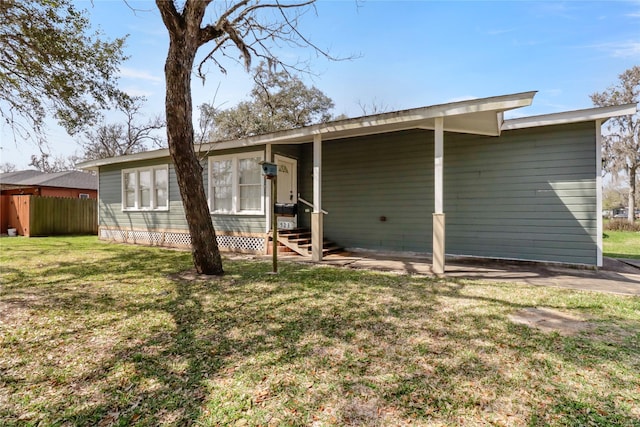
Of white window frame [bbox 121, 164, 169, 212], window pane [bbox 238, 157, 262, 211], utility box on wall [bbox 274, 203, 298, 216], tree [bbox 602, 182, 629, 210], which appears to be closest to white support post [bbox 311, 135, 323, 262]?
utility box on wall [bbox 274, 203, 298, 216]

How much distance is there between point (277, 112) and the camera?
2047 cm

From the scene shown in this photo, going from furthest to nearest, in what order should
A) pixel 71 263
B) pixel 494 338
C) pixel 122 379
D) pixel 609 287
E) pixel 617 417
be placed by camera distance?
pixel 71 263 < pixel 609 287 < pixel 494 338 < pixel 122 379 < pixel 617 417

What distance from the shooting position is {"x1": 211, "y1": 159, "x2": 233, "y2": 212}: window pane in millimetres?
8867

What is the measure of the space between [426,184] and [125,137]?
26391mm

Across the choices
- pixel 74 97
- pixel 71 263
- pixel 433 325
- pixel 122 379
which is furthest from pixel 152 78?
pixel 433 325

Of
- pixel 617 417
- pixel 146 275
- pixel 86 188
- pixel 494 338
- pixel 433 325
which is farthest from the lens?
pixel 86 188

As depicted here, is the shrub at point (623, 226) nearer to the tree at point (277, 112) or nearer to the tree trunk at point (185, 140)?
the tree at point (277, 112)

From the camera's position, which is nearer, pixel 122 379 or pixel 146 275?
pixel 122 379

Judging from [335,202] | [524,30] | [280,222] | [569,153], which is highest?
[524,30]

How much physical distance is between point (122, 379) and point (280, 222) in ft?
20.5

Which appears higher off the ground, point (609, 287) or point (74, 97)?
point (74, 97)

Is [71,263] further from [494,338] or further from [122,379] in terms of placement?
[494,338]

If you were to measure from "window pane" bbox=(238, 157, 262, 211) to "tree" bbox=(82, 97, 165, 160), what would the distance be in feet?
55.8

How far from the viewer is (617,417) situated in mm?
1854
